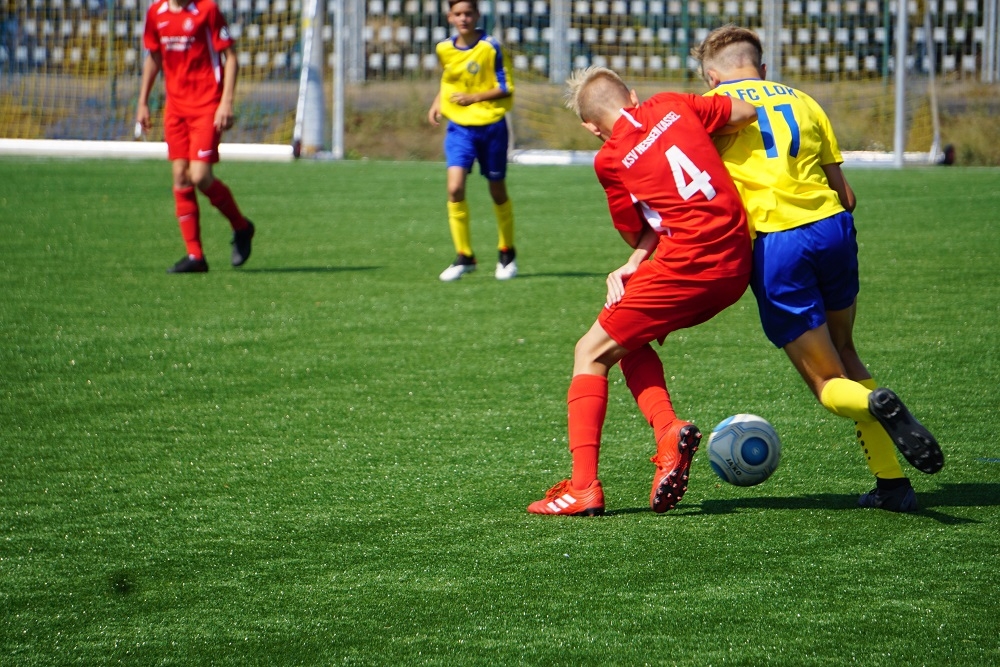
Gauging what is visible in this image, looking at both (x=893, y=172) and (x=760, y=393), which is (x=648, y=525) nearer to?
(x=760, y=393)

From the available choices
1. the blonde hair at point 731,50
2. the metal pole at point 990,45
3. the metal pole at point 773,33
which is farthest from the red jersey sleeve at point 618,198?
the metal pole at point 990,45

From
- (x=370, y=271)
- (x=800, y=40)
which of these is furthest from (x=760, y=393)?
(x=800, y=40)

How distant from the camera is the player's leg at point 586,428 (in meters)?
3.79

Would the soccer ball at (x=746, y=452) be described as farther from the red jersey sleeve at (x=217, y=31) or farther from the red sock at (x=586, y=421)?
the red jersey sleeve at (x=217, y=31)

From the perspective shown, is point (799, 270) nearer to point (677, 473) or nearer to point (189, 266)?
point (677, 473)

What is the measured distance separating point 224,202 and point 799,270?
6.03 m

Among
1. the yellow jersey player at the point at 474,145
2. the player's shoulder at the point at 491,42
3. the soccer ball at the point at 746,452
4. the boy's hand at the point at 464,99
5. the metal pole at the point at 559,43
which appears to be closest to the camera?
the soccer ball at the point at 746,452

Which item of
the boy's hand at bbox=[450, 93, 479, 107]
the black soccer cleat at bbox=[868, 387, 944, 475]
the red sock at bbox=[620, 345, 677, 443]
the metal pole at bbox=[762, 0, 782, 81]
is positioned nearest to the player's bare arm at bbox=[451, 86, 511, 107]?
the boy's hand at bbox=[450, 93, 479, 107]

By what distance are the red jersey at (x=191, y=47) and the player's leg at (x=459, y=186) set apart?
170 centimetres

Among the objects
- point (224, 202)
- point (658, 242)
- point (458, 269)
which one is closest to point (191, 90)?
point (224, 202)

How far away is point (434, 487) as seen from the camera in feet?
13.5

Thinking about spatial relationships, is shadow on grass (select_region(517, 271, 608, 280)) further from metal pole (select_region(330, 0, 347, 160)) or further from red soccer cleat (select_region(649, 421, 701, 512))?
metal pole (select_region(330, 0, 347, 160))

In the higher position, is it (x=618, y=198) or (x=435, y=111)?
(x=618, y=198)

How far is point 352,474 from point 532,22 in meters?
17.3
